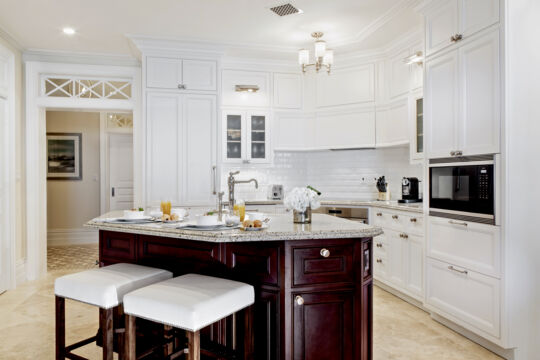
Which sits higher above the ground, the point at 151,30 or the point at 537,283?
the point at 151,30

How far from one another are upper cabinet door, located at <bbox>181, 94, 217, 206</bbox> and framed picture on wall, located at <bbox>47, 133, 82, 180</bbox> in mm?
3368

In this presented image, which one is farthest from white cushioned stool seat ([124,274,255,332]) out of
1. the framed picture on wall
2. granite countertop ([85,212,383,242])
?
the framed picture on wall

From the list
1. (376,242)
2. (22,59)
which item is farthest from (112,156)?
(376,242)

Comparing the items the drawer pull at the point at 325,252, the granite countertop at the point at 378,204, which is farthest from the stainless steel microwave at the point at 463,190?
the drawer pull at the point at 325,252

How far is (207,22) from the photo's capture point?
4023mm

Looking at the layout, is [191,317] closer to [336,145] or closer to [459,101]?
[459,101]

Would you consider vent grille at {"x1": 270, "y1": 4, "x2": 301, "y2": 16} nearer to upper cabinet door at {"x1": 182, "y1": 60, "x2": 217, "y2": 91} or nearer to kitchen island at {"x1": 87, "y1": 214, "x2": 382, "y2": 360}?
upper cabinet door at {"x1": 182, "y1": 60, "x2": 217, "y2": 91}

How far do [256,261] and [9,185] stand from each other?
374 centimetres

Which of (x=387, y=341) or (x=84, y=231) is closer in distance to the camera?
(x=387, y=341)

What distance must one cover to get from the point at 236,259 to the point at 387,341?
5.00ft

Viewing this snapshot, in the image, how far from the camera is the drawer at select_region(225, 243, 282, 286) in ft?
6.72

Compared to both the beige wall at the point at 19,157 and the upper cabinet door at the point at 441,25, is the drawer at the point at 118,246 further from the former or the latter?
the upper cabinet door at the point at 441,25

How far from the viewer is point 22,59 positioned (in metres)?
4.78

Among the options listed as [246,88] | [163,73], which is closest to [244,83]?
[246,88]
